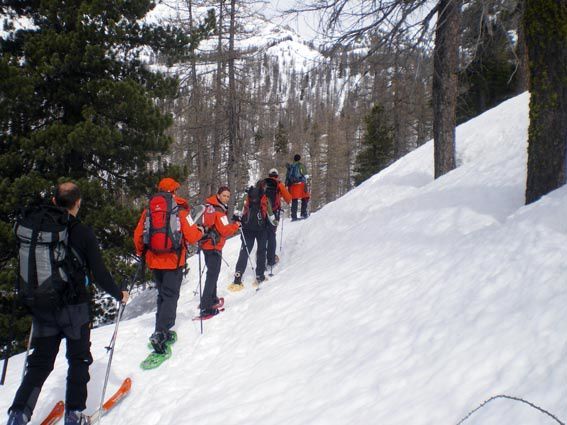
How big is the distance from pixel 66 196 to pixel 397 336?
10.5 ft

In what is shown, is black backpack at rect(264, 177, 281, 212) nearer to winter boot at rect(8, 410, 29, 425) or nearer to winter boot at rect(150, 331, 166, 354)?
winter boot at rect(150, 331, 166, 354)

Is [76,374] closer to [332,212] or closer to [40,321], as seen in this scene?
[40,321]

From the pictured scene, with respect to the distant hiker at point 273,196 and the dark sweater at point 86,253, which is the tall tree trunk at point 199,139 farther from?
the dark sweater at point 86,253

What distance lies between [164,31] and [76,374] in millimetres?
9757

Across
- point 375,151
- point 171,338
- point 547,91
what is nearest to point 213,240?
point 171,338

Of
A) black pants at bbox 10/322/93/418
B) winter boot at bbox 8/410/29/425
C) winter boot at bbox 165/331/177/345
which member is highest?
black pants at bbox 10/322/93/418

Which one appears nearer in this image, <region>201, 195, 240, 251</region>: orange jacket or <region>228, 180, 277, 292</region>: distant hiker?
<region>201, 195, 240, 251</region>: orange jacket

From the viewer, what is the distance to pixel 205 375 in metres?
4.53

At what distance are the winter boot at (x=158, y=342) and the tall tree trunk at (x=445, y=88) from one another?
676cm

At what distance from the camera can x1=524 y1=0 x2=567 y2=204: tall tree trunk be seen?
167 inches

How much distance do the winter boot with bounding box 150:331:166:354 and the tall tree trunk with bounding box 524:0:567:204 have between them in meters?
4.96

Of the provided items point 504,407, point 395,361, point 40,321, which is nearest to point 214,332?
point 40,321

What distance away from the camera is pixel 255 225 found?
804 centimetres

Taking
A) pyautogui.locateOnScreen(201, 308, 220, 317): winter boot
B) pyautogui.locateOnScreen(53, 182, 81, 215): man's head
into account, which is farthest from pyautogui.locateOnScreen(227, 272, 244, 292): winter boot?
pyautogui.locateOnScreen(53, 182, 81, 215): man's head
